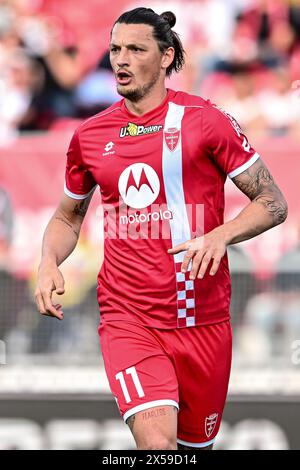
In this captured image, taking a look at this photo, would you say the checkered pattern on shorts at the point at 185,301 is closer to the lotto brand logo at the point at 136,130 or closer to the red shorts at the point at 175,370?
the red shorts at the point at 175,370

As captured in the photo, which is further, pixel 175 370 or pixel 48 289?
pixel 175 370

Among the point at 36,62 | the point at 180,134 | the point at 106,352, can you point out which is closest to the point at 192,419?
the point at 106,352

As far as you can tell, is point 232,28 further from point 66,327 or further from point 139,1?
point 66,327

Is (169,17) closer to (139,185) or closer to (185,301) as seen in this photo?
(139,185)

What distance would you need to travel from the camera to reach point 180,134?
4.99m

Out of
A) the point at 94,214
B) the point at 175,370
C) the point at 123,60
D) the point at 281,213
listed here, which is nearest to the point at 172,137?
the point at 123,60

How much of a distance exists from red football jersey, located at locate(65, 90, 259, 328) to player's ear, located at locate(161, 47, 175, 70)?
21 centimetres

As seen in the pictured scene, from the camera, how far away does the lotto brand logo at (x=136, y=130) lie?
5.07 metres

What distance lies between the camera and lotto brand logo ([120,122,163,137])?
507 centimetres

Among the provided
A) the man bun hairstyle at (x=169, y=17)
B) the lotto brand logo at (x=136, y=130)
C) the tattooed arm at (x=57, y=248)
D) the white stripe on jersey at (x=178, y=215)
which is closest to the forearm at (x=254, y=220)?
the white stripe on jersey at (x=178, y=215)

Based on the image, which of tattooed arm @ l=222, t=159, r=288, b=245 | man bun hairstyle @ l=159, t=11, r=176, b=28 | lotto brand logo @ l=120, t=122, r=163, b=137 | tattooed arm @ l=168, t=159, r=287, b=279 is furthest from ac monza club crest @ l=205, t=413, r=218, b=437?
man bun hairstyle @ l=159, t=11, r=176, b=28

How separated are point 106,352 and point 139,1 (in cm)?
614

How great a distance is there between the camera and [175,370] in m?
5.04

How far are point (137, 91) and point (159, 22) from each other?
16.6 inches
